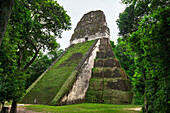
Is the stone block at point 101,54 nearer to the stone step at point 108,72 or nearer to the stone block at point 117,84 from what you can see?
the stone step at point 108,72

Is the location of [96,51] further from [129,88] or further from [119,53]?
[129,88]

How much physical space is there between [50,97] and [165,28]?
917 cm

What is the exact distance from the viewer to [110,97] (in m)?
10.8

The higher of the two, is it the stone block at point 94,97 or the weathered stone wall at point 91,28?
the weathered stone wall at point 91,28

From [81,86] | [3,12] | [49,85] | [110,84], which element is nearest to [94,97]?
[81,86]

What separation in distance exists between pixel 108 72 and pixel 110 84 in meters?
1.64

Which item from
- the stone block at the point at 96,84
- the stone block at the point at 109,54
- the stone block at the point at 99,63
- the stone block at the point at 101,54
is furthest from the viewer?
the stone block at the point at 101,54

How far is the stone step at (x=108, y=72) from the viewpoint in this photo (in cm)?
1267

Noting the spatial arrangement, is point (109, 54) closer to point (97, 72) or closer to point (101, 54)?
point (101, 54)

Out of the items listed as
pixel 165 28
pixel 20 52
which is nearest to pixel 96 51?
pixel 20 52

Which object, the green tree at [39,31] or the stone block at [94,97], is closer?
the green tree at [39,31]

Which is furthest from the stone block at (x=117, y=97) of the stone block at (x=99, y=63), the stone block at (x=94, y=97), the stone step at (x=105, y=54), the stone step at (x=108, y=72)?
the stone step at (x=105, y=54)

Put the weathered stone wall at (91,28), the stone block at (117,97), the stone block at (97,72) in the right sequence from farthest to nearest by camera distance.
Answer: the weathered stone wall at (91,28)
the stone block at (97,72)
the stone block at (117,97)

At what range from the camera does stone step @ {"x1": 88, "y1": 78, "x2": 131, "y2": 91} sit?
11.5m
